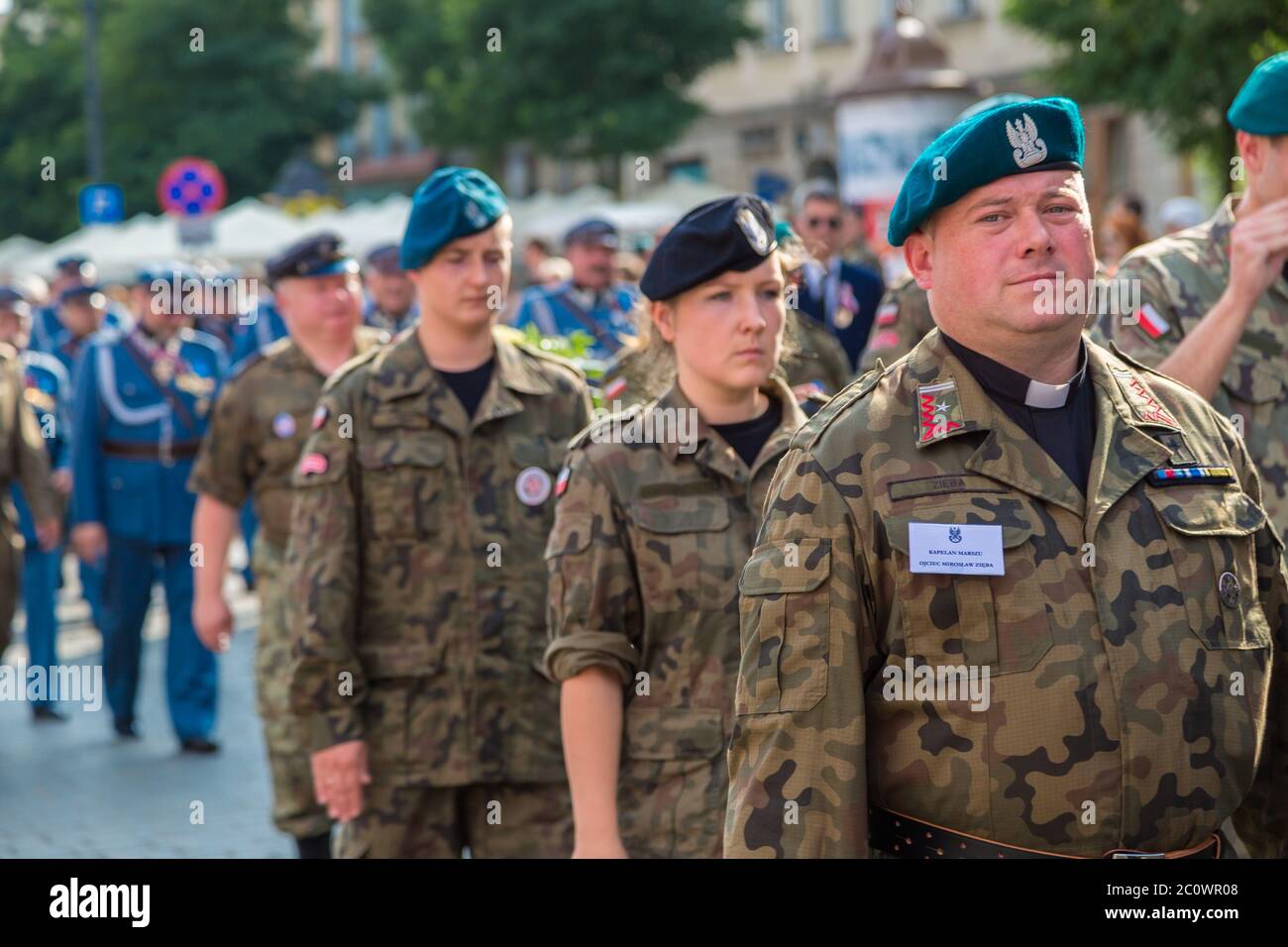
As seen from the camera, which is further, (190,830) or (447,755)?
(190,830)

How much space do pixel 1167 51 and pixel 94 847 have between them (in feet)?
47.9

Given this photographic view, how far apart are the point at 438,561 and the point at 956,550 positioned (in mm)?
2820

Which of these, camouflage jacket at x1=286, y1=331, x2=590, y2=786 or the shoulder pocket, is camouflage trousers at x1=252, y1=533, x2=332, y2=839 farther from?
the shoulder pocket

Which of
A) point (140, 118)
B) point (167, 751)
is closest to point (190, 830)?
point (167, 751)

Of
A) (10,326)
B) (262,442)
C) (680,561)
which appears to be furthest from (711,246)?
(10,326)

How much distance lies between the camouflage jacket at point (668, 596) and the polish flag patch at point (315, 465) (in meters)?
1.26

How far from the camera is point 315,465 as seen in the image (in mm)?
5723

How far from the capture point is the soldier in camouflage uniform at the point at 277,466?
7363 millimetres

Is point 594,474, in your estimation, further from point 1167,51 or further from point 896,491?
point 1167,51

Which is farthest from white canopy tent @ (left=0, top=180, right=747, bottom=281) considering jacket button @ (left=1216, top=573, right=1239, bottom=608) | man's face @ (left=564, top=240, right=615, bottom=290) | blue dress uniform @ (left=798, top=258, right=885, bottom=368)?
jacket button @ (left=1216, top=573, right=1239, bottom=608)

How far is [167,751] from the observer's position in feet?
34.0

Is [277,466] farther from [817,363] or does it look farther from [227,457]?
[817,363]

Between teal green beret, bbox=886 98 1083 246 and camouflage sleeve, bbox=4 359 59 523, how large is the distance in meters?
8.03

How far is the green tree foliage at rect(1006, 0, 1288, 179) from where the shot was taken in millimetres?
18688
